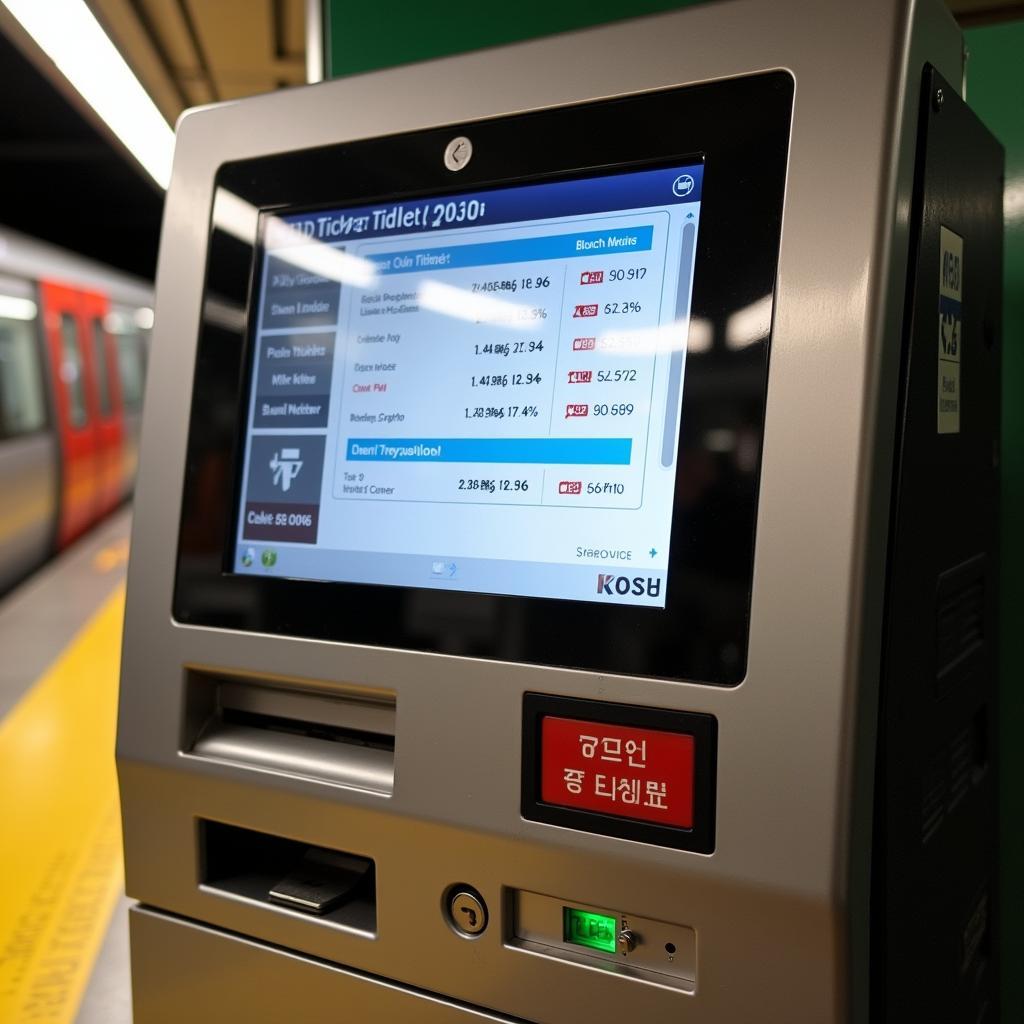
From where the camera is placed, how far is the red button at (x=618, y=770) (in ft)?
2.62

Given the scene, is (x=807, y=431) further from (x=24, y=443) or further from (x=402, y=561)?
(x=24, y=443)

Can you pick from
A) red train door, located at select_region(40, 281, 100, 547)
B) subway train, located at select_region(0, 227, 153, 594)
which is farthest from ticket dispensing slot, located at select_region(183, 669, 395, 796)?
red train door, located at select_region(40, 281, 100, 547)

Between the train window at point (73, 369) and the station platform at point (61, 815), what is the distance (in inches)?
71.5

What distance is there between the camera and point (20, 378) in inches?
269

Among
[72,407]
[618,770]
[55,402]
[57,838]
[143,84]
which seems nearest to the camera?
[618,770]

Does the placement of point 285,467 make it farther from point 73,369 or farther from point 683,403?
point 73,369

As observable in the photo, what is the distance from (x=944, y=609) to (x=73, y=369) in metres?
7.86

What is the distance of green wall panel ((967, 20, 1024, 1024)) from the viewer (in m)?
1.21

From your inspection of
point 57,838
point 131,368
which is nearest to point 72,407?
point 131,368

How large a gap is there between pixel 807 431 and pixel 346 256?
0.51 meters

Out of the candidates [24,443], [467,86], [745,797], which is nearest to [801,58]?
[467,86]

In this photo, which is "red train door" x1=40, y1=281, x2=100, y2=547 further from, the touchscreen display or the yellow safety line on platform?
the touchscreen display

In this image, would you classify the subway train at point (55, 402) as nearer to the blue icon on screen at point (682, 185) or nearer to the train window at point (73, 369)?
the train window at point (73, 369)

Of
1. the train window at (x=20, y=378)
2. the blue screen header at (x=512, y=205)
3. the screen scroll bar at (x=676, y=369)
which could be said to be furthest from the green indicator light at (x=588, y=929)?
the train window at (x=20, y=378)
